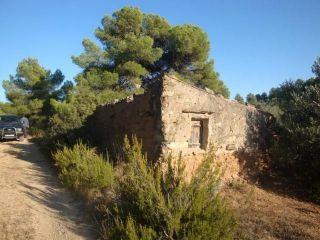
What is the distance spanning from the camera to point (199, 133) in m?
9.30

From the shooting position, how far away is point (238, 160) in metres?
10.3

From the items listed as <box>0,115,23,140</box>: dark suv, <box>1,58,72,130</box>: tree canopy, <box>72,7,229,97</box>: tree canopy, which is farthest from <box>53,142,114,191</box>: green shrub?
<box>1,58,72,130</box>: tree canopy

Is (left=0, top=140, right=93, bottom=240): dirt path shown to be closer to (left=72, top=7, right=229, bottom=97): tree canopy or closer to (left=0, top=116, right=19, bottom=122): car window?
(left=0, top=116, right=19, bottom=122): car window

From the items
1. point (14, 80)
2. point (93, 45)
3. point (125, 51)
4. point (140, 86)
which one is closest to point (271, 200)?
point (140, 86)

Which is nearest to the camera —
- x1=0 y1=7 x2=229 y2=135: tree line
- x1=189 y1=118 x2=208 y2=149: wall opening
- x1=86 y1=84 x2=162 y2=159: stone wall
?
x1=86 y1=84 x2=162 y2=159: stone wall

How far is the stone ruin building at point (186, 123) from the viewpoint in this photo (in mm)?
8336

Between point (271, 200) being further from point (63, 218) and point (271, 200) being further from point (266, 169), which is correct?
point (63, 218)

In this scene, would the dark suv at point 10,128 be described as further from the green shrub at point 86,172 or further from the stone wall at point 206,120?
the stone wall at point 206,120

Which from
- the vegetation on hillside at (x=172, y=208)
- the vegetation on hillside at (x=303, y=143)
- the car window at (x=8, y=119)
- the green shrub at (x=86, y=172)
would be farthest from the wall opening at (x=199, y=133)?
the car window at (x=8, y=119)

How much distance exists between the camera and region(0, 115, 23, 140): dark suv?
17.5 m

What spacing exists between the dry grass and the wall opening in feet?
4.88

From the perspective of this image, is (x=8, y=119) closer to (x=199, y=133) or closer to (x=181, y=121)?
(x=199, y=133)

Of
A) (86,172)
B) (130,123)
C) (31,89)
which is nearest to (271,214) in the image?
(86,172)

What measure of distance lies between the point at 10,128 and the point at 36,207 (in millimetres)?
11837
